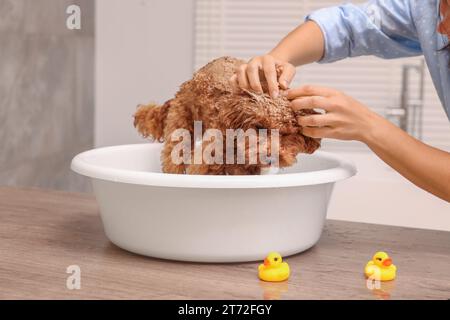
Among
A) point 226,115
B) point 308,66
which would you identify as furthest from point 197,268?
point 308,66

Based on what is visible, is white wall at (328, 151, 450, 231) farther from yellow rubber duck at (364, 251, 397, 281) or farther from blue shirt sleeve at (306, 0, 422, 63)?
yellow rubber duck at (364, 251, 397, 281)

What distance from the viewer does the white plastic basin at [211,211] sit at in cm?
70

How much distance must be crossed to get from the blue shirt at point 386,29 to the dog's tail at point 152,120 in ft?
1.12

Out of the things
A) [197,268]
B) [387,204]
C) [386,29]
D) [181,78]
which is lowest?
[387,204]

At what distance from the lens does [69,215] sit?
981mm

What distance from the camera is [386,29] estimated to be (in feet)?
3.54

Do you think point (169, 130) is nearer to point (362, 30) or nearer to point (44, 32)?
point (362, 30)

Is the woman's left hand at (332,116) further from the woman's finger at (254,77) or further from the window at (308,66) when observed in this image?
the window at (308,66)

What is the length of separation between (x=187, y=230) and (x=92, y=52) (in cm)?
155

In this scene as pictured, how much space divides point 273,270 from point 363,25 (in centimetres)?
54

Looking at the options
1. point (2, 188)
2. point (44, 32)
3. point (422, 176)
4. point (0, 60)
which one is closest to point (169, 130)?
point (422, 176)

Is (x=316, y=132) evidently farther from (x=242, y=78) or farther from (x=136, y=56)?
(x=136, y=56)

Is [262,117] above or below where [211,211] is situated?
above

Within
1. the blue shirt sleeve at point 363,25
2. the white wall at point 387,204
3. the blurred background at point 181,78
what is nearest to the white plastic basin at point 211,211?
the blue shirt sleeve at point 363,25
